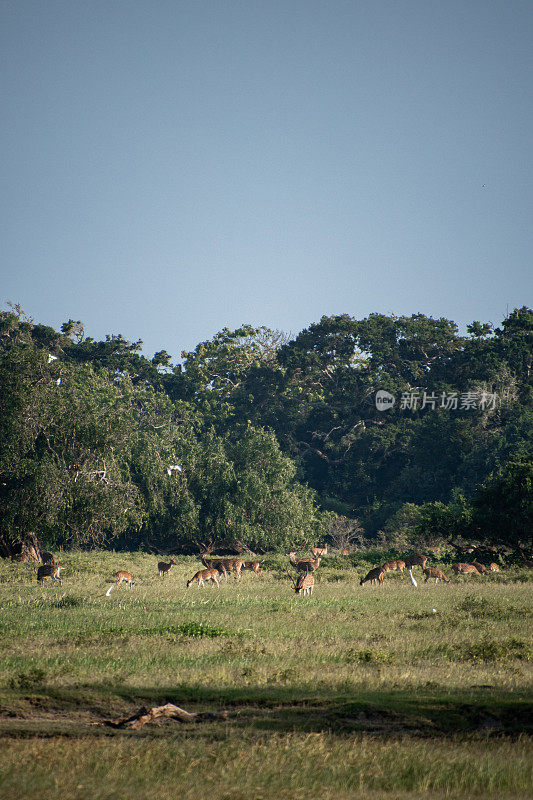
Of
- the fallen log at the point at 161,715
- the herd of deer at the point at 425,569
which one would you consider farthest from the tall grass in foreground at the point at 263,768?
the herd of deer at the point at 425,569

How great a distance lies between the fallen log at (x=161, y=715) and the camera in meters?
9.68

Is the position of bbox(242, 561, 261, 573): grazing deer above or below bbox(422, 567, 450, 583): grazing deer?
below

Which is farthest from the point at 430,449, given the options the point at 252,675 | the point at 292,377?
the point at 252,675

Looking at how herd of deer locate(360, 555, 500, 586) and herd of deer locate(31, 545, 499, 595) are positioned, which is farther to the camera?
herd of deer locate(360, 555, 500, 586)

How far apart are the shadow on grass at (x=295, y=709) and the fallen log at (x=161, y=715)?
161mm

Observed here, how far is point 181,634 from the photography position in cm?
1633

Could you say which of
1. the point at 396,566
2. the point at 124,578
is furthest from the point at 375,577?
the point at 124,578

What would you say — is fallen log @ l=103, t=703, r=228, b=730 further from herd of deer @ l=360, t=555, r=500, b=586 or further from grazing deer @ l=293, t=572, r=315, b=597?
herd of deer @ l=360, t=555, r=500, b=586

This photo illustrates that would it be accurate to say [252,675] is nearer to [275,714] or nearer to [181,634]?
[275,714]

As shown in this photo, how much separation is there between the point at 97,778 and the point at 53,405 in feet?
98.5

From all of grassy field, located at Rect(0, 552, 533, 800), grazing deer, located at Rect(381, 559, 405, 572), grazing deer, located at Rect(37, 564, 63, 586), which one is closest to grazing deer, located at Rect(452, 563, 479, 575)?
grazing deer, located at Rect(381, 559, 405, 572)

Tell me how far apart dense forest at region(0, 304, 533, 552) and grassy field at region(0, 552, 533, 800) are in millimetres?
13025

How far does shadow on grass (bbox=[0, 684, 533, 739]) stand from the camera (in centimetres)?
947

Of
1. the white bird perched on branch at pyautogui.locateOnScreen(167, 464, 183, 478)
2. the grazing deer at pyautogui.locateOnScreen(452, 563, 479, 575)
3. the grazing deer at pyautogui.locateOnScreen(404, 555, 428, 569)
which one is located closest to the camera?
the grazing deer at pyautogui.locateOnScreen(452, 563, 479, 575)
